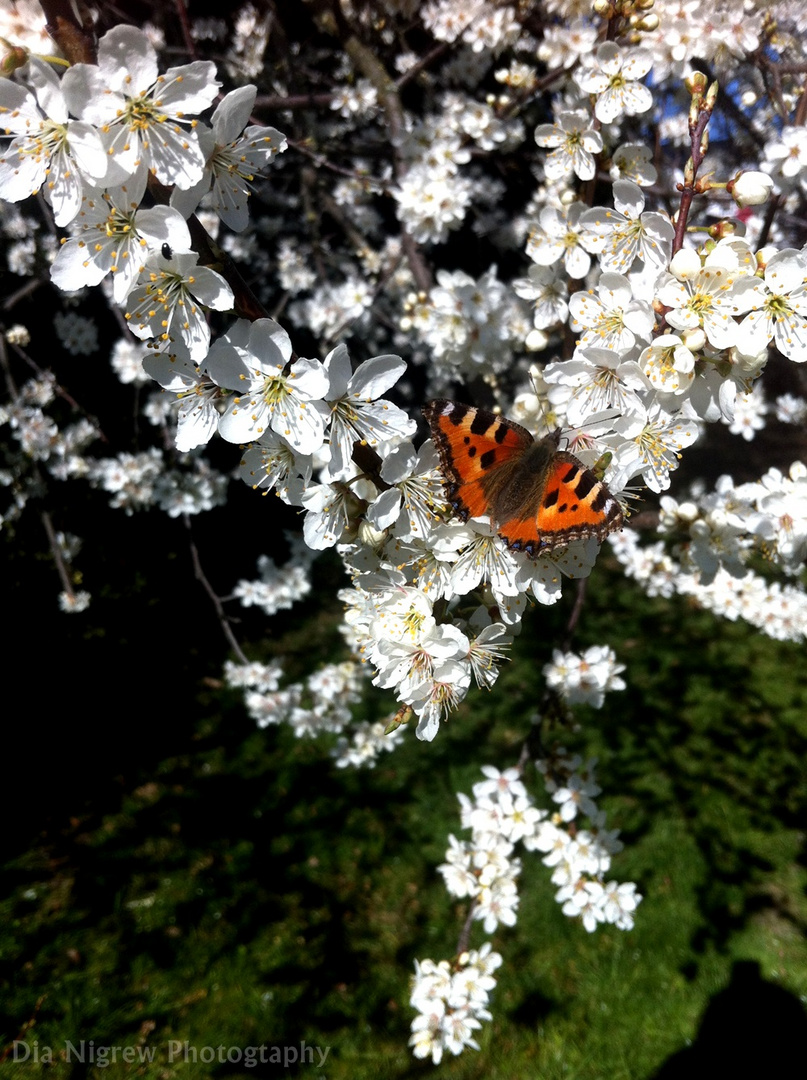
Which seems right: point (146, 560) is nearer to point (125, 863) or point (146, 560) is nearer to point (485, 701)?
point (125, 863)

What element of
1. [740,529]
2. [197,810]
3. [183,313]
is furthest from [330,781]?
[183,313]

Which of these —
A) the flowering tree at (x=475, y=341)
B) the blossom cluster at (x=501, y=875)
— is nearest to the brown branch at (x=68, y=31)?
the flowering tree at (x=475, y=341)

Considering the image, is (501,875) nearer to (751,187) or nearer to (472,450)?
(472,450)

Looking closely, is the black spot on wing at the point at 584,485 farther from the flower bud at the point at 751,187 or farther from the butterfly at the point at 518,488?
the flower bud at the point at 751,187

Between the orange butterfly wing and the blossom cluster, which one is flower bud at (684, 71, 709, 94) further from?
the blossom cluster

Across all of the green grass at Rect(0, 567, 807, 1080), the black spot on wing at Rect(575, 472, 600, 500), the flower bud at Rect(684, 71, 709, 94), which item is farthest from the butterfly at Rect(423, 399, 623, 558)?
Result: the green grass at Rect(0, 567, 807, 1080)

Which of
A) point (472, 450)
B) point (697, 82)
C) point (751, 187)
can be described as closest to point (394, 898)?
point (472, 450)
